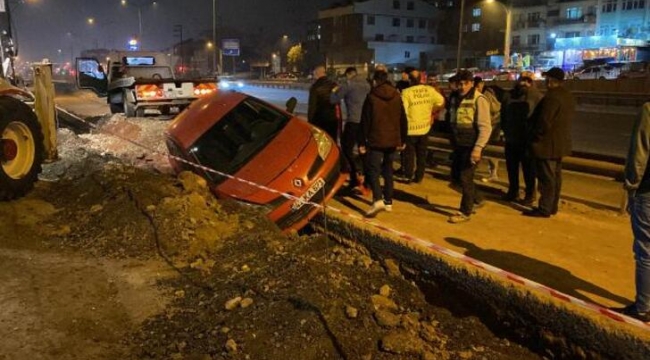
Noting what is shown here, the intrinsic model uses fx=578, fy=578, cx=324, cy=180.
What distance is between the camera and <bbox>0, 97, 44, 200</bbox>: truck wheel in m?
7.09

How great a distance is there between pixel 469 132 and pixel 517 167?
1469 millimetres

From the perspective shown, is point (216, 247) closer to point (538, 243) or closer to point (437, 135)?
point (538, 243)

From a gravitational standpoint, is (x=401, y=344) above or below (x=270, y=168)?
below

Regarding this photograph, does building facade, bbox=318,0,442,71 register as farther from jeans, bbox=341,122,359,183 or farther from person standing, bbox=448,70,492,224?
person standing, bbox=448,70,492,224

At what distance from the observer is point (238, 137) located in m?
7.06

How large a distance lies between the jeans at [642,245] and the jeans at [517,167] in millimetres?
3234

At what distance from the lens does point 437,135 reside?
34.2 feet

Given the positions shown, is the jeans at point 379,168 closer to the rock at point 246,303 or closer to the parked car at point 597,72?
the rock at point 246,303

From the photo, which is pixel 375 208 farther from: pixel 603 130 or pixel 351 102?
pixel 603 130

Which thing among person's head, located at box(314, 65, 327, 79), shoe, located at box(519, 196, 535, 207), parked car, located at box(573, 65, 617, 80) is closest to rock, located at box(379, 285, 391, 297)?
shoe, located at box(519, 196, 535, 207)

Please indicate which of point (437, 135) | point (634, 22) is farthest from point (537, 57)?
point (437, 135)

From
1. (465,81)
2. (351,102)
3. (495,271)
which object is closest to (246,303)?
(495,271)

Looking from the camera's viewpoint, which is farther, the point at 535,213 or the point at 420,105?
the point at 420,105

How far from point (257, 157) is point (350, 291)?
2.34m
